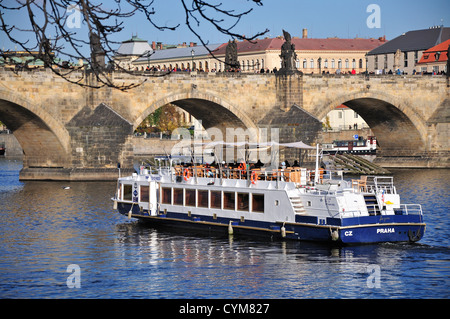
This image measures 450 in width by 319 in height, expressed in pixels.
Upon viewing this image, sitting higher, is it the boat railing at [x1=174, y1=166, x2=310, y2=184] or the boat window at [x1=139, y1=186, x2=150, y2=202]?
the boat railing at [x1=174, y1=166, x2=310, y2=184]

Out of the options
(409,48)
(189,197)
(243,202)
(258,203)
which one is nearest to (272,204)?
(258,203)

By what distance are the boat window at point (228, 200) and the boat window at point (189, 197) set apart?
1943 mm

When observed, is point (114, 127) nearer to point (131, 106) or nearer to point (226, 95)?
point (131, 106)

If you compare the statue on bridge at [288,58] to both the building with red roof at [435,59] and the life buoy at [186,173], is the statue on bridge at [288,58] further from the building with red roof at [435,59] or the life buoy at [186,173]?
the building with red roof at [435,59]

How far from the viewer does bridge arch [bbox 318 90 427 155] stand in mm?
73938

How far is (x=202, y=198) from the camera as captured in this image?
120 ft

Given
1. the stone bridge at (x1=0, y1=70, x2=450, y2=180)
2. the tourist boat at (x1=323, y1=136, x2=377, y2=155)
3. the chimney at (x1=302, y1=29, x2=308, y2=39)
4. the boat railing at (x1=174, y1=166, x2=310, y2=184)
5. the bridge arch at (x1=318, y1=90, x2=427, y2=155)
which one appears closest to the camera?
the boat railing at (x1=174, y1=166, x2=310, y2=184)

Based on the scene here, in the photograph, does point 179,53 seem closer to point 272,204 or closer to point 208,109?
point 208,109

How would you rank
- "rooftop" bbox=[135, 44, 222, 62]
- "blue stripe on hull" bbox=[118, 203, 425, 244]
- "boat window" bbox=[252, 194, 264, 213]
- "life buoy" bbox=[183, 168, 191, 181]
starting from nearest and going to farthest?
"blue stripe on hull" bbox=[118, 203, 425, 244]
"boat window" bbox=[252, 194, 264, 213]
"life buoy" bbox=[183, 168, 191, 181]
"rooftop" bbox=[135, 44, 222, 62]

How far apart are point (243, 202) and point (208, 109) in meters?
36.2

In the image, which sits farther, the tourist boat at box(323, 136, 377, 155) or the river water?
the tourist boat at box(323, 136, 377, 155)

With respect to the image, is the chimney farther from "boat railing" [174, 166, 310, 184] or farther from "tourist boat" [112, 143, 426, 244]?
"boat railing" [174, 166, 310, 184]

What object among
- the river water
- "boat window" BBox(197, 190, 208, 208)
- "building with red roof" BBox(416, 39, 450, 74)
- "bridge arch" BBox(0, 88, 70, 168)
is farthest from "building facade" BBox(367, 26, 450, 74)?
"boat window" BBox(197, 190, 208, 208)

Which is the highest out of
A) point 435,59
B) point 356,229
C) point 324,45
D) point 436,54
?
point 324,45
